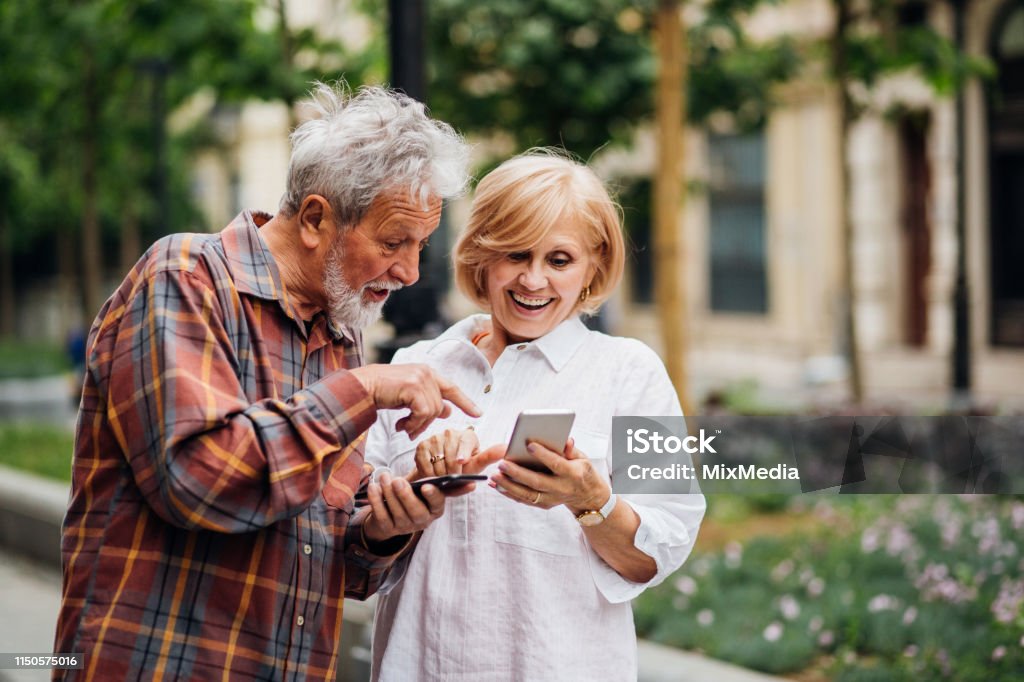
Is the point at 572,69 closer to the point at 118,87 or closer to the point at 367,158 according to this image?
the point at 118,87

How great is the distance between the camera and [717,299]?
2136 cm

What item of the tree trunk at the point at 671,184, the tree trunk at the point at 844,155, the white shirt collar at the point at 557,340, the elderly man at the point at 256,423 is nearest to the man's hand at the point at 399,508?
the elderly man at the point at 256,423

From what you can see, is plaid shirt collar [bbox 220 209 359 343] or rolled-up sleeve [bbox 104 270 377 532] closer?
rolled-up sleeve [bbox 104 270 377 532]

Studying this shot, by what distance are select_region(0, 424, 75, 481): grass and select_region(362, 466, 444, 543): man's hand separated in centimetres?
706

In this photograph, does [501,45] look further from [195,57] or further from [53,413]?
[53,413]

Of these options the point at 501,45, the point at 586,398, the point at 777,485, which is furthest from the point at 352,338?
the point at 501,45

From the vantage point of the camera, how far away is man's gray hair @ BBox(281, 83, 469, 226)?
2.20 m

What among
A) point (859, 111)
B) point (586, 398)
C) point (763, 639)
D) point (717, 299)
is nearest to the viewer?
point (586, 398)

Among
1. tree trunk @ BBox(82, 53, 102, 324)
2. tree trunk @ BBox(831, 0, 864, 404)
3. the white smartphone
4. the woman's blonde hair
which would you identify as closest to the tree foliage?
tree trunk @ BBox(831, 0, 864, 404)

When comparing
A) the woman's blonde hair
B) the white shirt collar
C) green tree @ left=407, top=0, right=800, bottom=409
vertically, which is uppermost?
green tree @ left=407, top=0, right=800, bottom=409

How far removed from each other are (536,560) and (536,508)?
0.10m

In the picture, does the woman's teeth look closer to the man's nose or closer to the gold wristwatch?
the man's nose

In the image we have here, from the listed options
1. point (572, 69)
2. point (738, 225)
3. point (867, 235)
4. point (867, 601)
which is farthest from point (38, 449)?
point (738, 225)

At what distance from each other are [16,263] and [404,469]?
37.6 meters
